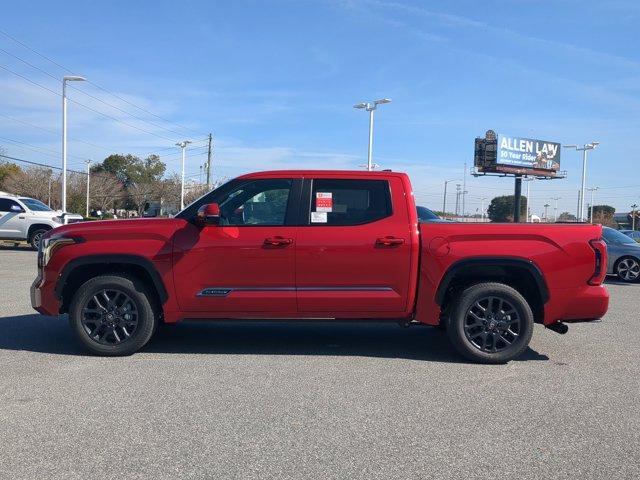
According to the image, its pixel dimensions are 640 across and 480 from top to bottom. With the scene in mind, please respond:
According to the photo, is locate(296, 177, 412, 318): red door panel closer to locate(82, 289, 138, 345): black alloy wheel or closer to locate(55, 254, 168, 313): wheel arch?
locate(55, 254, 168, 313): wheel arch

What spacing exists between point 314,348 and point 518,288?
2346 mm

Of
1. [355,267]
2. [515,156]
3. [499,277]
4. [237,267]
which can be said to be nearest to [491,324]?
[499,277]

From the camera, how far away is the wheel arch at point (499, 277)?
6.21 m

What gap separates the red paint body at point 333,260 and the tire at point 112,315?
0.26 meters

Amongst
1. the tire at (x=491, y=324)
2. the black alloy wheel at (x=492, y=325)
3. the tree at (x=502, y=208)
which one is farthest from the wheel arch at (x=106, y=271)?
the tree at (x=502, y=208)

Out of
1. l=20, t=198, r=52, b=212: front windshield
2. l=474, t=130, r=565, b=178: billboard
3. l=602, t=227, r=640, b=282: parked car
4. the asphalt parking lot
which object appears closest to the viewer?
the asphalt parking lot

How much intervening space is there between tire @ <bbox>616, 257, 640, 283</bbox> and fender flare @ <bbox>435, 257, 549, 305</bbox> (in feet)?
34.0

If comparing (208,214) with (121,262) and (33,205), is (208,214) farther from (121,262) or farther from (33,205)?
(33,205)

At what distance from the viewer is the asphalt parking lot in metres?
3.87

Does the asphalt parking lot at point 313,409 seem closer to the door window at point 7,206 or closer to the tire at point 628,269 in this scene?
the tire at point 628,269

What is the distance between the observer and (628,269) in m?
15.2

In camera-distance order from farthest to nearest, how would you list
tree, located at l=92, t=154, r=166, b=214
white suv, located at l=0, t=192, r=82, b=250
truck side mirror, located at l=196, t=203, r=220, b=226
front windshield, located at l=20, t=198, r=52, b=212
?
tree, located at l=92, t=154, r=166, b=214 < front windshield, located at l=20, t=198, r=52, b=212 < white suv, located at l=0, t=192, r=82, b=250 < truck side mirror, located at l=196, t=203, r=220, b=226

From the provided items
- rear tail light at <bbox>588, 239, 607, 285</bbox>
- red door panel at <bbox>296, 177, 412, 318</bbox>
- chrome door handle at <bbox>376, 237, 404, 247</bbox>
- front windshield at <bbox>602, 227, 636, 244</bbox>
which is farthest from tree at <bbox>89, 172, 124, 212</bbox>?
rear tail light at <bbox>588, 239, 607, 285</bbox>

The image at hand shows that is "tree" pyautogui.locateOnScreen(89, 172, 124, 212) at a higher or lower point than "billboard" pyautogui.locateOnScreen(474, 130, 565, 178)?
lower
